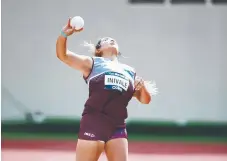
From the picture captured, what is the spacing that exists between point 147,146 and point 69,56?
663 cm

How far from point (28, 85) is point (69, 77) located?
105 cm

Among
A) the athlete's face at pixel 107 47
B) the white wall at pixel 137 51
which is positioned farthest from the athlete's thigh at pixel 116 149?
the white wall at pixel 137 51

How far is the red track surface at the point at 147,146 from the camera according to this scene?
32.3 ft

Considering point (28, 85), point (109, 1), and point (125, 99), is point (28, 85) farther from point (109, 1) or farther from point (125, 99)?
point (125, 99)

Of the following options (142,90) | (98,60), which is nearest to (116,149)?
(142,90)

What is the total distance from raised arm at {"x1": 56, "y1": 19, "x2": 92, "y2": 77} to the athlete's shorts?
39 centimetres

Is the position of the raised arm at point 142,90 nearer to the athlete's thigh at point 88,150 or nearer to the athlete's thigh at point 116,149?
the athlete's thigh at point 116,149

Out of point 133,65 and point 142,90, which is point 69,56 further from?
point 133,65

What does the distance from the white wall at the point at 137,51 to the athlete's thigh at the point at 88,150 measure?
8100mm

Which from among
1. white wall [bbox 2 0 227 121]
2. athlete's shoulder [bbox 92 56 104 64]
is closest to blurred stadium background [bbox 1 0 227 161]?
white wall [bbox 2 0 227 121]

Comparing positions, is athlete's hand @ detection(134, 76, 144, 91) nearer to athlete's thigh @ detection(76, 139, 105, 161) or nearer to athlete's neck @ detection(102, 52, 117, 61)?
athlete's neck @ detection(102, 52, 117, 61)

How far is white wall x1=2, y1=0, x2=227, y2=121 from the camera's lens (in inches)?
480

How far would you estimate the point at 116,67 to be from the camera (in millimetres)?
4340

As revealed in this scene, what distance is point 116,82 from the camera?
424 cm
